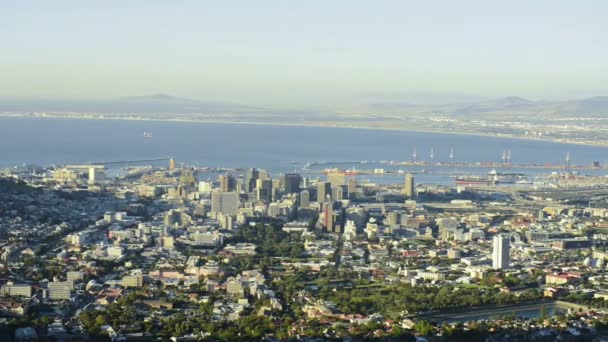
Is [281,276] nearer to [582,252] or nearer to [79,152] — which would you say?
[582,252]

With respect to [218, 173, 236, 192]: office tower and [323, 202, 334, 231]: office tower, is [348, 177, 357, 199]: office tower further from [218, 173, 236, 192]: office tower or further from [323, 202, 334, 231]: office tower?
[323, 202, 334, 231]: office tower

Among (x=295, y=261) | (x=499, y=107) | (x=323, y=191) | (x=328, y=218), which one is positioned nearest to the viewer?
(x=295, y=261)

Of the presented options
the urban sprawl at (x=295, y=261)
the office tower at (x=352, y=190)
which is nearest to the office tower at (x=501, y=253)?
the urban sprawl at (x=295, y=261)

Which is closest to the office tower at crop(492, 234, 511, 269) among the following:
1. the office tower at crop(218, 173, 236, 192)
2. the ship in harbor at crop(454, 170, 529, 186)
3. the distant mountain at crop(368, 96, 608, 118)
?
the office tower at crop(218, 173, 236, 192)

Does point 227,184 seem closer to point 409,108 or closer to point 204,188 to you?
point 204,188

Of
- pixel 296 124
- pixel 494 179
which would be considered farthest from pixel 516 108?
pixel 494 179
